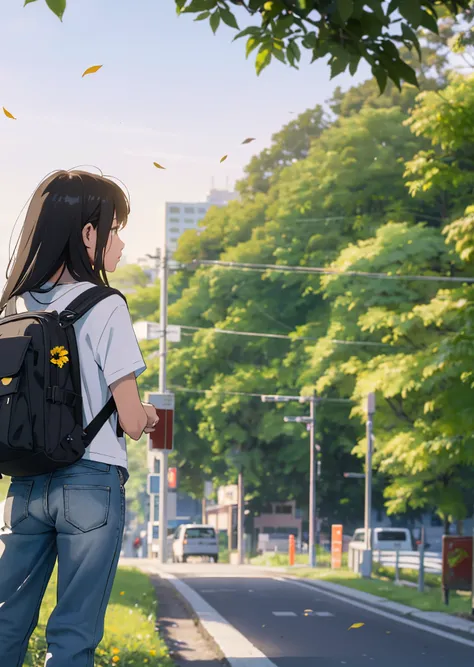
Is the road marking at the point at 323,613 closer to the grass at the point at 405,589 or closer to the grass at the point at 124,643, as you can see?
the grass at the point at 405,589

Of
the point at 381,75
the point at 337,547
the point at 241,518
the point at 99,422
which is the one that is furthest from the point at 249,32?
the point at 241,518

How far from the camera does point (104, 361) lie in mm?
4047

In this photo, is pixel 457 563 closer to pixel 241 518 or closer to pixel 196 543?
pixel 241 518

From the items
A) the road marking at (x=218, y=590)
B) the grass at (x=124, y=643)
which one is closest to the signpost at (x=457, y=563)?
the road marking at (x=218, y=590)

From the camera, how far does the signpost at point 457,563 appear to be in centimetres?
2050

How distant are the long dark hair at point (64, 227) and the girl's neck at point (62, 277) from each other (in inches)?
0.5

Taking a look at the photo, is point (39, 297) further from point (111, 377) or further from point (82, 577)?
point (82, 577)

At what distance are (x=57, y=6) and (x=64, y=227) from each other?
7.86 feet

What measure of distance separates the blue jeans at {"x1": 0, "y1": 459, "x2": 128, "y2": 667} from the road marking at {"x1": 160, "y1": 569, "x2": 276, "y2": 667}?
23.5 feet

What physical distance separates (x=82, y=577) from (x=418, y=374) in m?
23.8

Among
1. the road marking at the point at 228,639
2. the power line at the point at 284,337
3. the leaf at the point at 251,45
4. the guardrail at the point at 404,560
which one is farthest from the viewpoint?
the power line at the point at 284,337

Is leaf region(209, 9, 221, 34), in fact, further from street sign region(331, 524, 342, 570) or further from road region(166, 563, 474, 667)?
street sign region(331, 524, 342, 570)

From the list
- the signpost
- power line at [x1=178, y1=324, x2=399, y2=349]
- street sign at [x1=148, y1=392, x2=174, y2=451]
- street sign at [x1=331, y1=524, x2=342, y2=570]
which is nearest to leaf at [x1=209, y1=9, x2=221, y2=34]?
street sign at [x1=148, y1=392, x2=174, y2=451]

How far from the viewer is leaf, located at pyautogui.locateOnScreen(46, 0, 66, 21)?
6.27m
